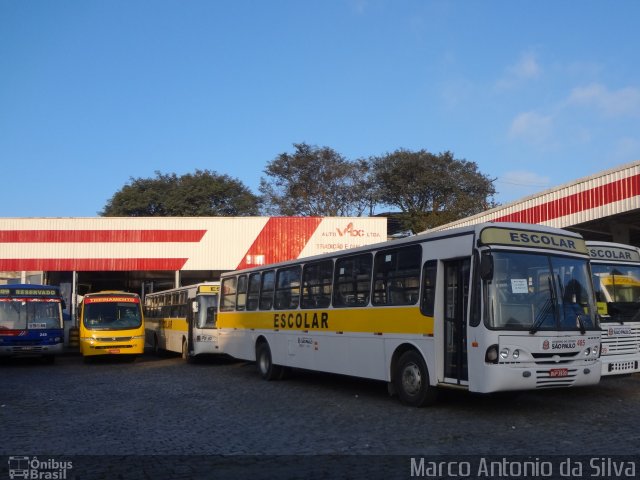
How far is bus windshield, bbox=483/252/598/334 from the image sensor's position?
9.77 m

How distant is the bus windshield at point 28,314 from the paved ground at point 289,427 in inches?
281

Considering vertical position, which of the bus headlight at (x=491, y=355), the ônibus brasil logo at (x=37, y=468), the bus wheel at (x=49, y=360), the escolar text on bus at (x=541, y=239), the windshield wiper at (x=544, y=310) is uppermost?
the escolar text on bus at (x=541, y=239)

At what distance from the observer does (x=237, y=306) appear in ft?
61.2

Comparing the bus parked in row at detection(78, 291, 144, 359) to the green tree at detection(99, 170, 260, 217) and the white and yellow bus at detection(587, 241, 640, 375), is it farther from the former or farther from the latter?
the green tree at detection(99, 170, 260, 217)

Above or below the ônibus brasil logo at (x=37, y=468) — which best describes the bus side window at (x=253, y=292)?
above

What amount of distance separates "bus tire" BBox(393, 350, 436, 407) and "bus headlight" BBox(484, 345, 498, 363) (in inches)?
59.0

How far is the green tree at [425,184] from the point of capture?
57.3 meters

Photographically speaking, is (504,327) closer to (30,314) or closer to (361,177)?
(30,314)

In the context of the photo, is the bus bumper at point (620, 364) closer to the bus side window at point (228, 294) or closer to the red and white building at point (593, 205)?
the red and white building at point (593, 205)

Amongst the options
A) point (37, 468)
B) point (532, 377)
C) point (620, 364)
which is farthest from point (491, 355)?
point (37, 468)

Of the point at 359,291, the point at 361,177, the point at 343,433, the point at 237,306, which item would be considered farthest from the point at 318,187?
the point at 343,433

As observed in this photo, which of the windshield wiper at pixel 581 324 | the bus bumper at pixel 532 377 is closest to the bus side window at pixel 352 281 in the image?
the bus bumper at pixel 532 377

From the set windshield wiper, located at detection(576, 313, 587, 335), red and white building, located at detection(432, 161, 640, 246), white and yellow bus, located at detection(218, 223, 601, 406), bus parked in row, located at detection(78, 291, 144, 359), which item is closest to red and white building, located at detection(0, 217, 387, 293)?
red and white building, located at detection(432, 161, 640, 246)

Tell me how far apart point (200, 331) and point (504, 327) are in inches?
516
